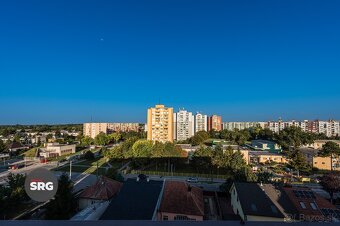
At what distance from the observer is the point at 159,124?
22141mm

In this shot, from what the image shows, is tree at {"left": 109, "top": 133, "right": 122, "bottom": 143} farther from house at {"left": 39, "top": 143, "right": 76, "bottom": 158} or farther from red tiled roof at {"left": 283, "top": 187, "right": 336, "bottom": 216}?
red tiled roof at {"left": 283, "top": 187, "right": 336, "bottom": 216}

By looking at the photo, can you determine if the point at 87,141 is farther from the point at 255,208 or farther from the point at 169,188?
the point at 255,208

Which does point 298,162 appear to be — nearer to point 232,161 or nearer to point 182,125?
point 232,161

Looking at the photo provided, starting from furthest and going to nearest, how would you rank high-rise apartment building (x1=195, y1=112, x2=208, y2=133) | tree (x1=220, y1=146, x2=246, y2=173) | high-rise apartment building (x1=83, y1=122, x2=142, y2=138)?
high-rise apartment building (x1=83, y1=122, x2=142, y2=138)
high-rise apartment building (x1=195, y1=112, x2=208, y2=133)
tree (x1=220, y1=146, x2=246, y2=173)

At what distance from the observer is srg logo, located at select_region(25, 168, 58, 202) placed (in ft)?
2.57

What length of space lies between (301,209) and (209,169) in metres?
8.15

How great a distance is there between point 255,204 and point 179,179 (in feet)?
21.9

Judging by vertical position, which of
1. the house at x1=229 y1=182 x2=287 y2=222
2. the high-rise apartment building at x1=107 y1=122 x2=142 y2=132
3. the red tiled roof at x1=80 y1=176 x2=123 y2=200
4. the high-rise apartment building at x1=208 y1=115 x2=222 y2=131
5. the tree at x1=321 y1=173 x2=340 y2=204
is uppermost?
the high-rise apartment building at x1=208 y1=115 x2=222 y2=131

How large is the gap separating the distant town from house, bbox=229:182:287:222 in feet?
0.07

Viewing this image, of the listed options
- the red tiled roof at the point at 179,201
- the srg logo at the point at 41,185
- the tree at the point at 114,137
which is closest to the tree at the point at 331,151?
the red tiled roof at the point at 179,201

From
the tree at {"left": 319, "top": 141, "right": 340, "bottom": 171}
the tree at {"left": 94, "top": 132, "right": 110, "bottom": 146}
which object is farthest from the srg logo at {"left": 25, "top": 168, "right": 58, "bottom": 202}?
the tree at {"left": 94, "top": 132, "right": 110, "bottom": 146}

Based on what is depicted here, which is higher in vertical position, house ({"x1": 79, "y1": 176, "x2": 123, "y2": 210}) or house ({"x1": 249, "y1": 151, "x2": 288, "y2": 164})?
house ({"x1": 79, "y1": 176, "x2": 123, "y2": 210})

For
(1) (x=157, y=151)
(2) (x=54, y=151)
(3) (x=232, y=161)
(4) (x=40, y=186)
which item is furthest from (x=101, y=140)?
(4) (x=40, y=186)

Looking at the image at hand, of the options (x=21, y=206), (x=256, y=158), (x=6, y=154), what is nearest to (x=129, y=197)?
(x=21, y=206)
